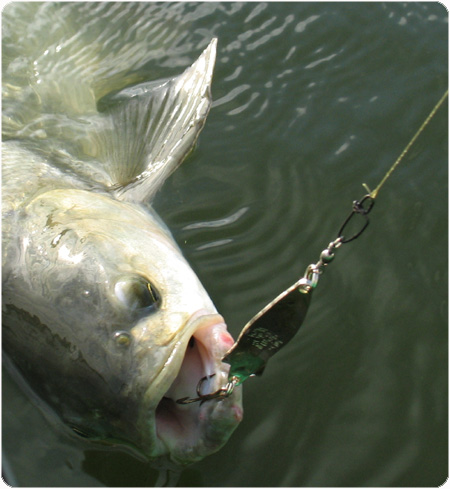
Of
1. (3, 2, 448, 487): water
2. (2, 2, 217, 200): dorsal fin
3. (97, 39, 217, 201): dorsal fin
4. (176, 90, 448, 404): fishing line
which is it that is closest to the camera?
(176, 90, 448, 404): fishing line

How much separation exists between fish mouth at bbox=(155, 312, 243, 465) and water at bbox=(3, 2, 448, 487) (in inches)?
15.2

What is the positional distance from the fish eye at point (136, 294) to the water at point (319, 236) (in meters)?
0.82

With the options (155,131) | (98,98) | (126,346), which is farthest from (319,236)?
(98,98)

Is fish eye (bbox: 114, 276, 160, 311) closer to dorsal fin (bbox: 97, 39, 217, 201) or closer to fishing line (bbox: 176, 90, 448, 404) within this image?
fishing line (bbox: 176, 90, 448, 404)

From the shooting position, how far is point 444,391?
3506 mm

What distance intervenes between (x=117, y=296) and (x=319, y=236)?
165 cm

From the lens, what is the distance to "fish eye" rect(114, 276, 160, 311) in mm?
A: 2930

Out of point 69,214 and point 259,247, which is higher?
point 69,214

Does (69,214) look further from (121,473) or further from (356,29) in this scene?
(356,29)

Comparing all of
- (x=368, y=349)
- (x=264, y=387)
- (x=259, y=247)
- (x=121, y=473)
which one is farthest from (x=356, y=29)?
(x=121, y=473)

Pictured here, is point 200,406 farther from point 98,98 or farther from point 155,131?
point 98,98

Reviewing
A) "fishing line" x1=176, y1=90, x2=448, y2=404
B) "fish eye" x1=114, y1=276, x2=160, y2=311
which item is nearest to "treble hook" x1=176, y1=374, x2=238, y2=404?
"fishing line" x1=176, y1=90, x2=448, y2=404

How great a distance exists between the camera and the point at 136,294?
9.67ft

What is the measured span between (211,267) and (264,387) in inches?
33.4
